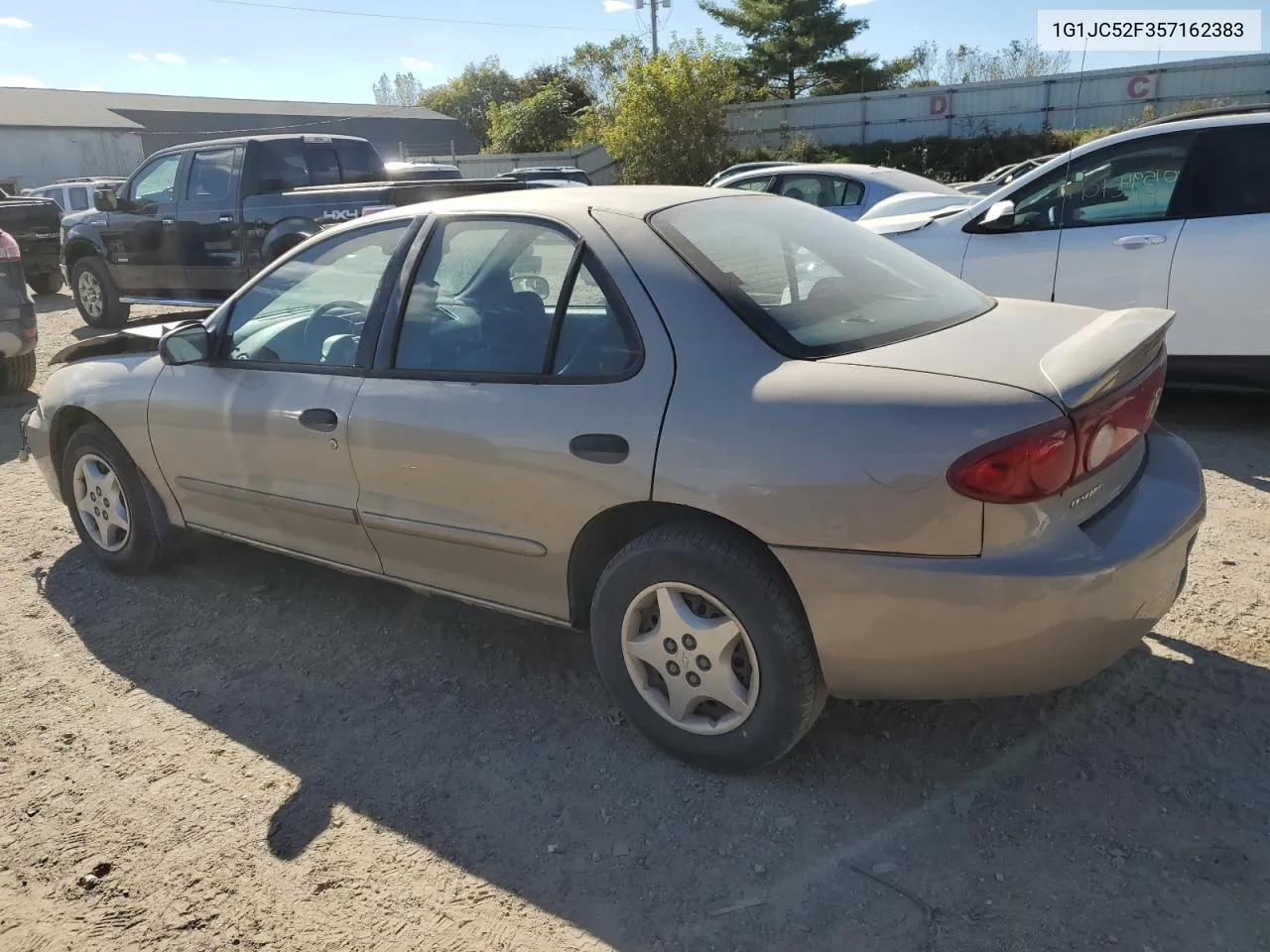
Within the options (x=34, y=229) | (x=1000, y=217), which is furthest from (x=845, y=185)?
(x=34, y=229)

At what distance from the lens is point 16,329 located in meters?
7.93

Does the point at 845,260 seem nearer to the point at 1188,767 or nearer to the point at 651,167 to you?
the point at 1188,767

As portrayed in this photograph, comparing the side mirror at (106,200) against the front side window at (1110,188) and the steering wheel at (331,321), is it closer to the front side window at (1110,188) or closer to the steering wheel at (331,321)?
the steering wheel at (331,321)

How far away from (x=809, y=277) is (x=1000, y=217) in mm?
3589

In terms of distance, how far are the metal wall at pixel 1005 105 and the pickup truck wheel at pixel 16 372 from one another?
2658 cm

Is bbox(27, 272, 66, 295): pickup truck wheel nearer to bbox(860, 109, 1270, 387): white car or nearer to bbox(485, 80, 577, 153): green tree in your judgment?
bbox(860, 109, 1270, 387): white car

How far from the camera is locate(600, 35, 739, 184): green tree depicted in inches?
1110

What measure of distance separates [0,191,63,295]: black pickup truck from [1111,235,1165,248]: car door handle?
47.9 ft

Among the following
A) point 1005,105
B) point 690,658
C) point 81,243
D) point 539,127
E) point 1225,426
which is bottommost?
point 1225,426

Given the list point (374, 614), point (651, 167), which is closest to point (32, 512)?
point (374, 614)

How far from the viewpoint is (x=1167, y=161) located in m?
5.54

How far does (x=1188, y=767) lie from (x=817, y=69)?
4233 centimetres

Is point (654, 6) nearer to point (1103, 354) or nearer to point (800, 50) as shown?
point (800, 50)

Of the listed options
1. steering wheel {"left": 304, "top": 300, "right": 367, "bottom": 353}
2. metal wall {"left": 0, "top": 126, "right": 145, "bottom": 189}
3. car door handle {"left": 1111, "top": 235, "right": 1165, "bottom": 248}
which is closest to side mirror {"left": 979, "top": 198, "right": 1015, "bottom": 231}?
car door handle {"left": 1111, "top": 235, "right": 1165, "bottom": 248}
